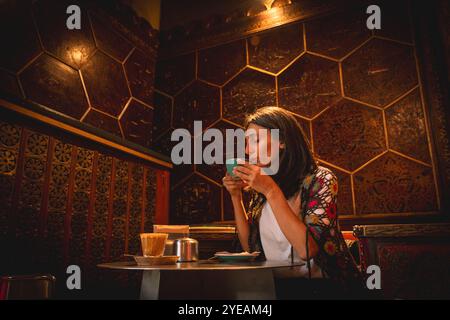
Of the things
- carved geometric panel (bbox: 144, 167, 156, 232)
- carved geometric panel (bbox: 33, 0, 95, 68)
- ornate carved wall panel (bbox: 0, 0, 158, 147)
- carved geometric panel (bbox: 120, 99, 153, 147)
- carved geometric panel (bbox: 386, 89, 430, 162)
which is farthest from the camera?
carved geometric panel (bbox: 120, 99, 153, 147)

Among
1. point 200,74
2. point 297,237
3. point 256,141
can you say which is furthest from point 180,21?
point 297,237

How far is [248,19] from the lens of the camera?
9.61 feet

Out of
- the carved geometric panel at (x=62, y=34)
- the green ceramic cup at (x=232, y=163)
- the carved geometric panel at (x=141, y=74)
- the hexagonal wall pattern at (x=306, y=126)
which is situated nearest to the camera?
the green ceramic cup at (x=232, y=163)

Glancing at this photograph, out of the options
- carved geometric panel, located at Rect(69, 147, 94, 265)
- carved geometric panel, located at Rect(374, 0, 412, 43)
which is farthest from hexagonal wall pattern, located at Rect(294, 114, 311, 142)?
carved geometric panel, located at Rect(69, 147, 94, 265)

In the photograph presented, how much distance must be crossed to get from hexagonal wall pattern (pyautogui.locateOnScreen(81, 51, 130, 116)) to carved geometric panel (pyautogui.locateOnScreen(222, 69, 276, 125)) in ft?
2.85

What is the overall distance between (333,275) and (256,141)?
0.64m

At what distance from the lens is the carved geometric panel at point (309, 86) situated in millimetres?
2504

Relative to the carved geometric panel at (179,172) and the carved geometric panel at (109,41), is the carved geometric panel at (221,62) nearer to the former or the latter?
the carved geometric panel at (109,41)

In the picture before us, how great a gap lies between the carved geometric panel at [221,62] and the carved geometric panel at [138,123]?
0.62 metres

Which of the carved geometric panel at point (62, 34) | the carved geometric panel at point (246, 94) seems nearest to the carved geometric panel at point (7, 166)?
the carved geometric panel at point (62, 34)

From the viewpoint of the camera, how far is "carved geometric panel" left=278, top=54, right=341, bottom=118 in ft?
8.21

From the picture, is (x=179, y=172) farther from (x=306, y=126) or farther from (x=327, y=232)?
(x=327, y=232)

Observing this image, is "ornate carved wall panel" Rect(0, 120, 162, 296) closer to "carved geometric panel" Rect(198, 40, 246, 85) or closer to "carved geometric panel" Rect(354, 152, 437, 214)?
"carved geometric panel" Rect(198, 40, 246, 85)

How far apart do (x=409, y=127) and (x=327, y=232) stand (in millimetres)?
1507
